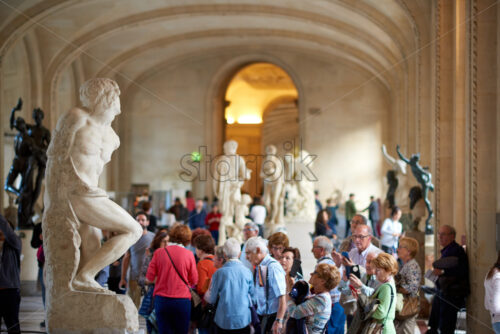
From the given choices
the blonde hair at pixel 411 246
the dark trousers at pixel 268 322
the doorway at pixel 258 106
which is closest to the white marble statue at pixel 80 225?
the dark trousers at pixel 268 322

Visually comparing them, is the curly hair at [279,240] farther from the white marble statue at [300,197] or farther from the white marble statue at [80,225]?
the white marble statue at [300,197]

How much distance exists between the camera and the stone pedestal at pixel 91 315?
4.27 m

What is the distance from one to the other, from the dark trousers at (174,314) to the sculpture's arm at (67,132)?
1709mm

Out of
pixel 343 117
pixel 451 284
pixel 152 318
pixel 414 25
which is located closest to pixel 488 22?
pixel 451 284

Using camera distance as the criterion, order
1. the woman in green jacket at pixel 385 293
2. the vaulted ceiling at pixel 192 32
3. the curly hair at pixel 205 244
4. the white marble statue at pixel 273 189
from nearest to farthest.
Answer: the woman in green jacket at pixel 385 293 → the curly hair at pixel 205 244 → the white marble statue at pixel 273 189 → the vaulted ceiling at pixel 192 32

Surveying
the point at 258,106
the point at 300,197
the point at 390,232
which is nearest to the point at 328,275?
the point at 390,232

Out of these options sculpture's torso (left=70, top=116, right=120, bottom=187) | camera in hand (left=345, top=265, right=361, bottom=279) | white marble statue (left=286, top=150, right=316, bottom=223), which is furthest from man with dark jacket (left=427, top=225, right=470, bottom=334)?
white marble statue (left=286, top=150, right=316, bottom=223)

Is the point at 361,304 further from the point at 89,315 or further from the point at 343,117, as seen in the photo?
the point at 343,117

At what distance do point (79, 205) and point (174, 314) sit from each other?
1551 mm

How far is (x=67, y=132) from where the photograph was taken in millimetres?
4309

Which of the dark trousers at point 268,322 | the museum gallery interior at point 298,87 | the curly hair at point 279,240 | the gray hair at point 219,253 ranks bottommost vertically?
the dark trousers at point 268,322

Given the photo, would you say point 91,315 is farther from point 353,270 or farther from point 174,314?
point 353,270

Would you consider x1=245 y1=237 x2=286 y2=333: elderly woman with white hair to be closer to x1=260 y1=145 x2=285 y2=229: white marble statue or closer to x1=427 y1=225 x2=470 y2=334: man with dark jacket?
x1=427 y1=225 x2=470 y2=334: man with dark jacket

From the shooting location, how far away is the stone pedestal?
14.0 ft
